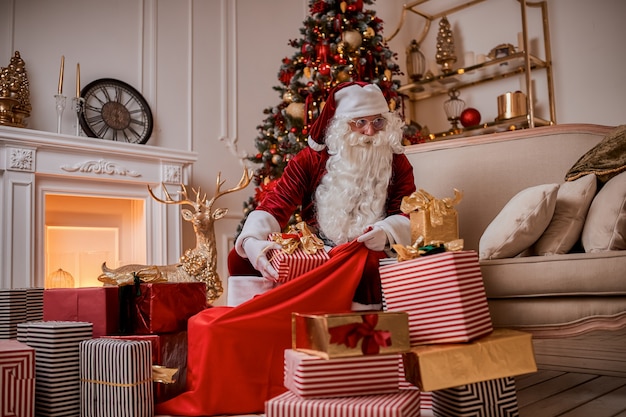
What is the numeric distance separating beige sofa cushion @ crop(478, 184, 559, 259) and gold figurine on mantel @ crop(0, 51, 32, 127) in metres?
2.82

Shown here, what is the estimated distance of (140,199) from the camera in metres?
3.89

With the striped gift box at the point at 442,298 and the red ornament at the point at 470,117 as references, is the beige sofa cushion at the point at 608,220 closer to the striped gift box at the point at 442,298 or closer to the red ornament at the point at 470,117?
the striped gift box at the point at 442,298

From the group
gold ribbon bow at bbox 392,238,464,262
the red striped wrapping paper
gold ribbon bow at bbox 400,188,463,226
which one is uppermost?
gold ribbon bow at bbox 400,188,463,226

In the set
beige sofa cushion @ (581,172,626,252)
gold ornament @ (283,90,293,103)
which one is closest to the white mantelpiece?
gold ornament @ (283,90,293,103)

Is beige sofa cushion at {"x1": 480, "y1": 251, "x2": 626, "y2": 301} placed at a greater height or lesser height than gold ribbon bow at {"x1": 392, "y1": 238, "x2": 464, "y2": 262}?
lesser

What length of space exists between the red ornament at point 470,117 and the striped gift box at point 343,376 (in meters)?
3.86

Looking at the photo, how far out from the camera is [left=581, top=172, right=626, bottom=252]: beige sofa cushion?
1702 mm

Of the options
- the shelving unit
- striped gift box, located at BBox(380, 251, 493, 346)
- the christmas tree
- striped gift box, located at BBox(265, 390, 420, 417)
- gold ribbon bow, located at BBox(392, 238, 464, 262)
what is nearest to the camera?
striped gift box, located at BBox(265, 390, 420, 417)

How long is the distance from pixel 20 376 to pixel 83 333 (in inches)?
8.1

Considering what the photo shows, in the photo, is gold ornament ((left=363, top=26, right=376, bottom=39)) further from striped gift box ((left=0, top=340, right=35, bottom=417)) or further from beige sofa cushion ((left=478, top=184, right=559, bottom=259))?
striped gift box ((left=0, top=340, right=35, bottom=417))

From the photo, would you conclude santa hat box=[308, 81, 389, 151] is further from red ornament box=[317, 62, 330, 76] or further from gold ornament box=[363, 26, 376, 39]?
gold ornament box=[363, 26, 376, 39]

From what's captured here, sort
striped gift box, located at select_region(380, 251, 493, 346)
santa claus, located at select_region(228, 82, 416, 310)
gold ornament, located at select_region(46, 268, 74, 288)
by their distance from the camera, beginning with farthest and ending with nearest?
gold ornament, located at select_region(46, 268, 74, 288) < santa claus, located at select_region(228, 82, 416, 310) < striped gift box, located at select_region(380, 251, 493, 346)

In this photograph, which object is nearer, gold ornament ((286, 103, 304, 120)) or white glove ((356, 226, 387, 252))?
white glove ((356, 226, 387, 252))

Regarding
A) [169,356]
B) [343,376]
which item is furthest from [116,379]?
[343,376]
